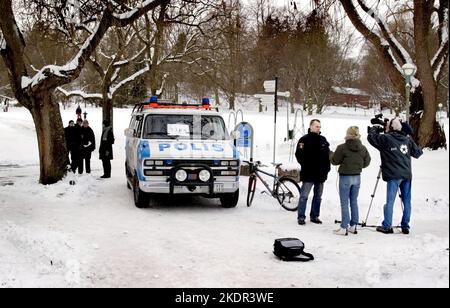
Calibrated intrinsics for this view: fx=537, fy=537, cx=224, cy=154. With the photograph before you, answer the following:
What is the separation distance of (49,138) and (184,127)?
14.2ft

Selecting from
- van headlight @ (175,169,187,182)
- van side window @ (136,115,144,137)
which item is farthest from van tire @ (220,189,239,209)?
van side window @ (136,115,144,137)

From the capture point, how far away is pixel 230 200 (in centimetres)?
1146

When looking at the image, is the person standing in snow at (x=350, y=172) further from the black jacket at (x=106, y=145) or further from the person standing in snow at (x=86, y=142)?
the person standing in snow at (x=86, y=142)

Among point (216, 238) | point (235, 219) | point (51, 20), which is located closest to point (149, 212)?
point (235, 219)

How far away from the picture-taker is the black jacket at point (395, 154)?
870cm

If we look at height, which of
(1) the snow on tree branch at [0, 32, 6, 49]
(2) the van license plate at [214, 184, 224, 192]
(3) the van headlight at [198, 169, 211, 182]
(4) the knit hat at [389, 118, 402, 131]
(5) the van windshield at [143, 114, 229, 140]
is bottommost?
(2) the van license plate at [214, 184, 224, 192]

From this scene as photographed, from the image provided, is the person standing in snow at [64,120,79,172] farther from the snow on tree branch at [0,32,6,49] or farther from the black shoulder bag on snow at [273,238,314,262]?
the black shoulder bag on snow at [273,238,314,262]

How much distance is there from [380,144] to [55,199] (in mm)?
7310

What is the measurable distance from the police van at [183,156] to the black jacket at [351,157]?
260cm

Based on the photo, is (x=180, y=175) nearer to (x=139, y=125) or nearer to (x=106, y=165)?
(x=139, y=125)

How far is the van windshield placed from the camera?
457 inches

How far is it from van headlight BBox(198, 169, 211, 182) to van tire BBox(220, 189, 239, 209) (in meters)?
0.82
